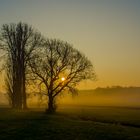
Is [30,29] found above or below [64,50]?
above

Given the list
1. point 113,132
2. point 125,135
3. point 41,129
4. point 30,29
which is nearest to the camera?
point 125,135

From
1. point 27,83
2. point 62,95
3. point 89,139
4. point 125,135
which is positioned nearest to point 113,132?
point 125,135

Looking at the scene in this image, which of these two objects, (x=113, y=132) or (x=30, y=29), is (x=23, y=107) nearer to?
(x=30, y=29)

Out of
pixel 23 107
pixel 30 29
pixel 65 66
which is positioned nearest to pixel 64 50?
pixel 65 66

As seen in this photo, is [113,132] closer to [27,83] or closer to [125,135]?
[125,135]

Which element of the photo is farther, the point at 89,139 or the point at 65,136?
→ the point at 65,136

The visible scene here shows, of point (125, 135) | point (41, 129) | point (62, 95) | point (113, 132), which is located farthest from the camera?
point (62, 95)

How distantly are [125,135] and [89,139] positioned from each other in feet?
11.3

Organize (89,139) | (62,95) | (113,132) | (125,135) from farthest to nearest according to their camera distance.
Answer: (62,95) < (113,132) < (125,135) < (89,139)

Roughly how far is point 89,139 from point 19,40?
40.2m

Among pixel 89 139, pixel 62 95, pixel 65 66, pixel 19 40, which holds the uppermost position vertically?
pixel 19 40

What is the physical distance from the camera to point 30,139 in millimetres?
25812

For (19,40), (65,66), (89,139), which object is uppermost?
(19,40)

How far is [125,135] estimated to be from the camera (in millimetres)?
26688
